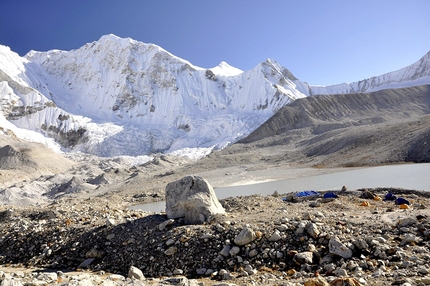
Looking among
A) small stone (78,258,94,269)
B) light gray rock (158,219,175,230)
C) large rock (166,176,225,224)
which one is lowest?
small stone (78,258,94,269)

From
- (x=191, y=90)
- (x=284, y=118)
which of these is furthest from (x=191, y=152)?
(x=191, y=90)

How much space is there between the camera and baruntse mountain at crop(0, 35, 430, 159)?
305 ft

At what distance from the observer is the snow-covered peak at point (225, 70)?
467ft

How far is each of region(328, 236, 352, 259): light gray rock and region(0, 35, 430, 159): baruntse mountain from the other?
7320 centimetres

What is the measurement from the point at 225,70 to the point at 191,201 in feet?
482

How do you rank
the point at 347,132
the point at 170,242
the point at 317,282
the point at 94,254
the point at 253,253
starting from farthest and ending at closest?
the point at 347,132
the point at 94,254
the point at 170,242
the point at 253,253
the point at 317,282

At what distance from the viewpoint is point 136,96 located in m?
123

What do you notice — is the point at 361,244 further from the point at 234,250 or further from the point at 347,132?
the point at 347,132

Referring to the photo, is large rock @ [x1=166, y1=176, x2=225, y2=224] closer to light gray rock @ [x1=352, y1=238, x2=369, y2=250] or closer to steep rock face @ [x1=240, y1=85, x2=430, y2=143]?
light gray rock @ [x1=352, y1=238, x2=369, y2=250]

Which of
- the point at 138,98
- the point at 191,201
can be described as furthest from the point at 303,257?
the point at 138,98

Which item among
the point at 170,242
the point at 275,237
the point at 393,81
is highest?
the point at 393,81

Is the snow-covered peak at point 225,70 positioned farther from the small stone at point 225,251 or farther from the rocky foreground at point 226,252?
the small stone at point 225,251

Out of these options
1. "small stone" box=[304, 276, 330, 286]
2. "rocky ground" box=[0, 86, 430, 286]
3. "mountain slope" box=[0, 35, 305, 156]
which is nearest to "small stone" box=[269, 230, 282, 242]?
"rocky ground" box=[0, 86, 430, 286]

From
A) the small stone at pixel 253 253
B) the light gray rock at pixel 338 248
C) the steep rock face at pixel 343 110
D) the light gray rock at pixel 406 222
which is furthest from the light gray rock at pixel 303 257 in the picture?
the steep rock face at pixel 343 110
